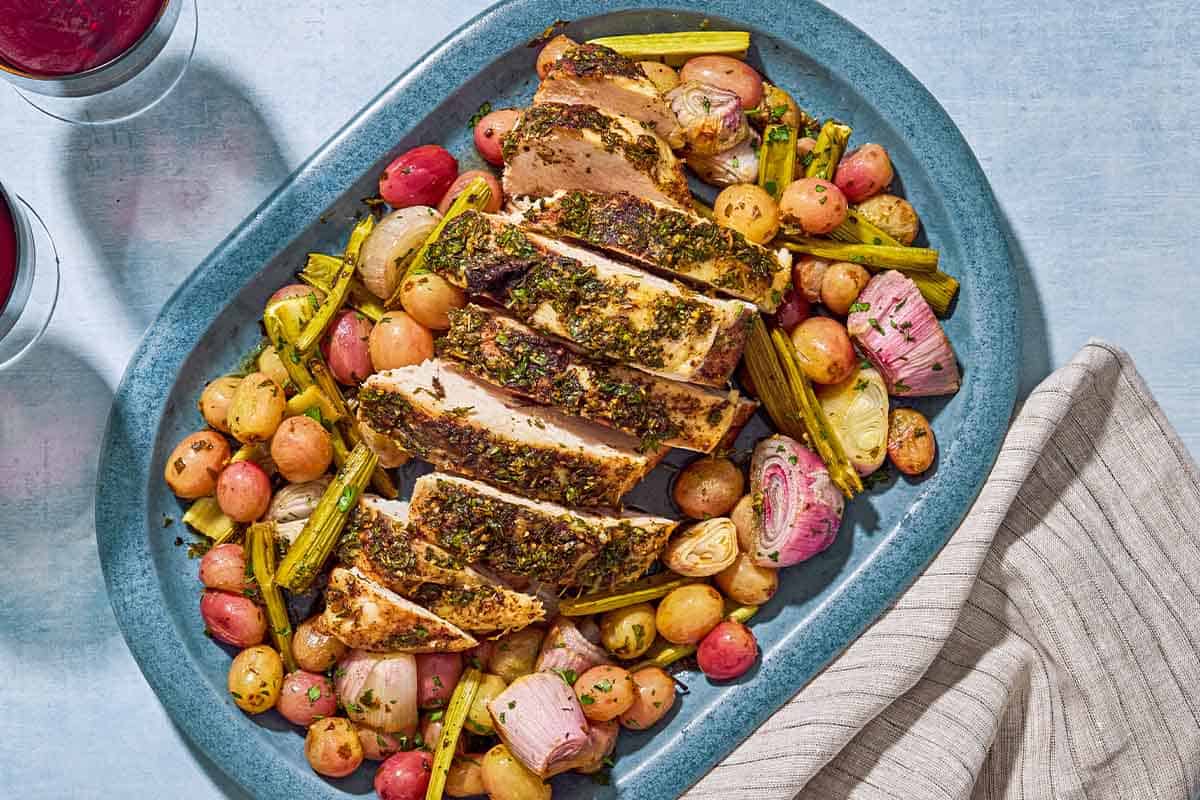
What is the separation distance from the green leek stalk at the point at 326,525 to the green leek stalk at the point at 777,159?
1434mm

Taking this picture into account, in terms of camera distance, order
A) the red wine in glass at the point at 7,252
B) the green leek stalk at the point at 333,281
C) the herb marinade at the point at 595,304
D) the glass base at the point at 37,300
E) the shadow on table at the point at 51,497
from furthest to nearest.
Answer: the shadow on table at the point at 51,497 → the glass base at the point at 37,300 → the green leek stalk at the point at 333,281 → the red wine in glass at the point at 7,252 → the herb marinade at the point at 595,304

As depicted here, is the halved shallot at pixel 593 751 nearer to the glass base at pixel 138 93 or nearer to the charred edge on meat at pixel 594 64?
the charred edge on meat at pixel 594 64

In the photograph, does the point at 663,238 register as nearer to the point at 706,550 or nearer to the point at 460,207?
the point at 460,207

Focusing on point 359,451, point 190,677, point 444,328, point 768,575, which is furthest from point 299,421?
point 768,575

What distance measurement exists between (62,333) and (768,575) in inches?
94.1

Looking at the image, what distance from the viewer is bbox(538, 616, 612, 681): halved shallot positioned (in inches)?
113

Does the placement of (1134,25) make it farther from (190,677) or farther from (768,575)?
(190,677)

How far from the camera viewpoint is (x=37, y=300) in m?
3.13

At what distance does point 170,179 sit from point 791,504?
2.23 meters

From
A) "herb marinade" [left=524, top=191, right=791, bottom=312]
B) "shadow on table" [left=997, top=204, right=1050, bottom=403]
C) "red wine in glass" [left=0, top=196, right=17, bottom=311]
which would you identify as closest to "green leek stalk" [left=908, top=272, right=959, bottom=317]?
"shadow on table" [left=997, top=204, right=1050, bottom=403]

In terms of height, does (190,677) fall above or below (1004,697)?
below

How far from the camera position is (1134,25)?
3221 mm

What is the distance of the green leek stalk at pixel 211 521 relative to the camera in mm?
3025

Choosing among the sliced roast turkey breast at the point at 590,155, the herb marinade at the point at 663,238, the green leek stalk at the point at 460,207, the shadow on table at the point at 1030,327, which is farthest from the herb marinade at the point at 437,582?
the shadow on table at the point at 1030,327
